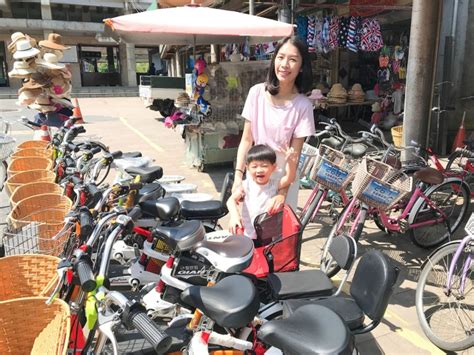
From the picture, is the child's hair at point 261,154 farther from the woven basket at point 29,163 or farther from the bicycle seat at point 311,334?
the woven basket at point 29,163

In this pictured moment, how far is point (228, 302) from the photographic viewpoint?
1.84m

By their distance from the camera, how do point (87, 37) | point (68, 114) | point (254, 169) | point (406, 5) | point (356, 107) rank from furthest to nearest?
1. point (87, 37)
2. point (356, 107)
3. point (406, 5)
4. point (68, 114)
5. point (254, 169)

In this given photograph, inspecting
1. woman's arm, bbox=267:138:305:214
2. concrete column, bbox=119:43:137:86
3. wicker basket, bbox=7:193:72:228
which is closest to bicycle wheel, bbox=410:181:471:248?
woman's arm, bbox=267:138:305:214

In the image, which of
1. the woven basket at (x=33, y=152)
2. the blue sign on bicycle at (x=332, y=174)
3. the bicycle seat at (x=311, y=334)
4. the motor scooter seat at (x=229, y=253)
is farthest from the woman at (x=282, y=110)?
the woven basket at (x=33, y=152)

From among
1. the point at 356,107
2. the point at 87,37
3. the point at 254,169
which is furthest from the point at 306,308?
the point at 87,37

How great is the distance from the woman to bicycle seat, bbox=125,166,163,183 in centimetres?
142

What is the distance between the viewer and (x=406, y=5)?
7.97 metres

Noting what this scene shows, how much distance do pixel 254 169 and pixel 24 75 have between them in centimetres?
478

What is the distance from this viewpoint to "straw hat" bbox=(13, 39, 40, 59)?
222 inches

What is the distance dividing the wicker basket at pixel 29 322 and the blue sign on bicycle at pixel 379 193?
8.19 feet

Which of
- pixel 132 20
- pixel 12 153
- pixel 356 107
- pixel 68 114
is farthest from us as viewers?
pixel 356 107

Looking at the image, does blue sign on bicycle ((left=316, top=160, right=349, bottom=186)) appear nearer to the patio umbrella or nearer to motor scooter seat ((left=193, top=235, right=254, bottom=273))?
motor scooter seat ((left=193, top=235, right=254, bottom=273))

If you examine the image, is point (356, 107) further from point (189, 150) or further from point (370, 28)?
point (189, 150)

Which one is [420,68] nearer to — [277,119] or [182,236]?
[277,119]
